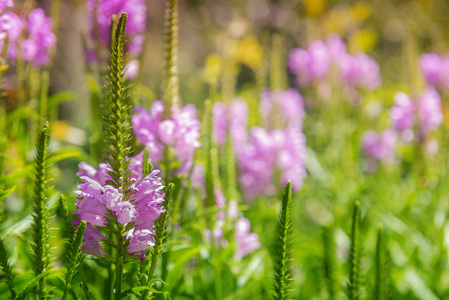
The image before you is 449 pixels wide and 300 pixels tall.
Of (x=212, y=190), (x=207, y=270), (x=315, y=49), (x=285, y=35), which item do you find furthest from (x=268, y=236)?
(x=285, y=35)

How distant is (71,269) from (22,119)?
1.67 metres

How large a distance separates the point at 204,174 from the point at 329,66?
2825 millimetres

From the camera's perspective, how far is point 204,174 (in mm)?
2455

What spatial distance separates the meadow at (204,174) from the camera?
112 cm

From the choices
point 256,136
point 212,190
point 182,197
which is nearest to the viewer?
point 182,197

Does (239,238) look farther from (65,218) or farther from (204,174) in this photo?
(65,218)

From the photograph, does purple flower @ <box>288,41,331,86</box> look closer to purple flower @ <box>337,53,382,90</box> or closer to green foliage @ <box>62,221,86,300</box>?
purple flower @ <box>337,53,382,90</box>

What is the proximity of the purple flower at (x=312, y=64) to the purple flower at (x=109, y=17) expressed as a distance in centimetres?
303

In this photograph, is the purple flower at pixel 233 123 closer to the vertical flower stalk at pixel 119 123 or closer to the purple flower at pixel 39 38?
the purple flower at pixel 39 38

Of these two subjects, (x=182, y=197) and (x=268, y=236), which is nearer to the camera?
(x=182, y=197)

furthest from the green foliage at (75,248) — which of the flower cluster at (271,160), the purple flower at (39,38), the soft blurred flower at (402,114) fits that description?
the soft blurred flower at (402,114)

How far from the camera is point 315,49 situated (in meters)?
5.10

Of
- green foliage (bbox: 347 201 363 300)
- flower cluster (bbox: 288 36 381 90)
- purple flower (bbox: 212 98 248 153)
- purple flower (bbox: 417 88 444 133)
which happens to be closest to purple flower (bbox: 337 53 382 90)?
flower cluster (bbox: 288 36 381 90)

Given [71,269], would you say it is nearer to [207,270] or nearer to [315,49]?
[207,270]
